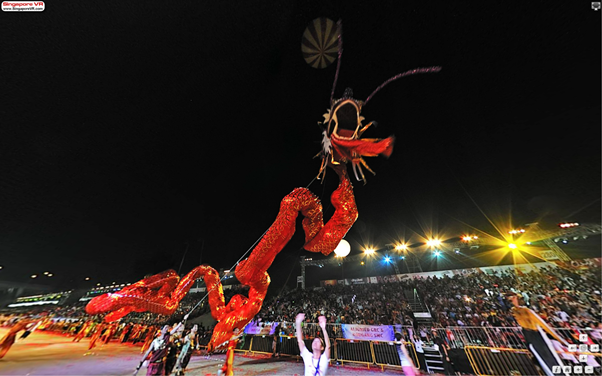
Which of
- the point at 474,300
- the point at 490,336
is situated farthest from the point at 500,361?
the point at 474,300

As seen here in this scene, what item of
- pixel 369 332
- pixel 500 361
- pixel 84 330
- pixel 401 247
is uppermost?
pixel 401 247

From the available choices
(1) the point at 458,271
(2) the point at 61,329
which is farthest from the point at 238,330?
(2) the point at 61,329

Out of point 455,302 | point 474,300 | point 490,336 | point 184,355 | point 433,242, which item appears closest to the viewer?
point 184,355

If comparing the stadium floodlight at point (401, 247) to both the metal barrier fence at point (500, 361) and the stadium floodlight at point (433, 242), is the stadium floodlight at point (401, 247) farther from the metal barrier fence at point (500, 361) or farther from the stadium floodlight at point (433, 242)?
the metal barrier fence at point (500, 361)

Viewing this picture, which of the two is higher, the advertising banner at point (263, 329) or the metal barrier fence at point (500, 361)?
the advertising banner at point (263, 329)

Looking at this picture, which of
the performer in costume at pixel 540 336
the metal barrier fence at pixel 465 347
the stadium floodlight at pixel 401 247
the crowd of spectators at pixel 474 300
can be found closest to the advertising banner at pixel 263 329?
the metal barrier fence at pixel 465 347

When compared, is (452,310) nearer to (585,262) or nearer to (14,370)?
(585,262)

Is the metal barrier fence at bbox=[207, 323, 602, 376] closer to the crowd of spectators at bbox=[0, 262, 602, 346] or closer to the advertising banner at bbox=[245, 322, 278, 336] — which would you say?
the advertising banner at bbox=[245, 322, 278, 336]

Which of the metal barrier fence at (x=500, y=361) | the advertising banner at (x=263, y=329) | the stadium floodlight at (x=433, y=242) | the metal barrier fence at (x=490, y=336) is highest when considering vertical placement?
the stadium floodlight at (x=433, y=242)

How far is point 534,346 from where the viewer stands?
12.9ft

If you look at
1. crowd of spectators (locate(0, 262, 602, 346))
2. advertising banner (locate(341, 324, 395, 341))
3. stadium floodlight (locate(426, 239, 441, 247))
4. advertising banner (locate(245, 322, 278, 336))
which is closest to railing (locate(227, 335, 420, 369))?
advertising banner (locate(341, 324, 395, 341))

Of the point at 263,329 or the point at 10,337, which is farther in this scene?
the point at 263,329

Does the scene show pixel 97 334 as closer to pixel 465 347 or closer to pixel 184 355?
pixel 184 355

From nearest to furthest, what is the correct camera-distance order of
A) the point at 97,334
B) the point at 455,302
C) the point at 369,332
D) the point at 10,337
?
the point at 10,337 → the point at 369,332 → the point at 97,334 → the point at 455,302
